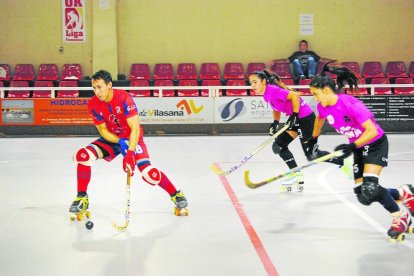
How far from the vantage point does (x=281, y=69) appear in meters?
14.9

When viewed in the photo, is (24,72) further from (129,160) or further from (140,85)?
(129,160)

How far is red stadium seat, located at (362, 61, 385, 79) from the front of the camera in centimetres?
1498

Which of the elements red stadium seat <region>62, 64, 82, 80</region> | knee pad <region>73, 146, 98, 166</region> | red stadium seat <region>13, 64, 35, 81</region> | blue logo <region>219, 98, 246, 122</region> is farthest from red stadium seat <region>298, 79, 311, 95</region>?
knee pad <region>73, 146, 98, 166</region>

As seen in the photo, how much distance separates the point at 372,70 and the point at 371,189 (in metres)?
11.5

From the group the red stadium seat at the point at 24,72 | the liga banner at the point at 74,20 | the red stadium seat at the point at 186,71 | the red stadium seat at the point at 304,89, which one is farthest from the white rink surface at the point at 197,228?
the liga banner at the point at 74,20

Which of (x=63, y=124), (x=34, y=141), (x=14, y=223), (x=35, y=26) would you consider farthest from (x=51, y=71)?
(x=14, y=223)

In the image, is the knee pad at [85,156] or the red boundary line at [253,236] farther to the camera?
the knee pad at [85,156]

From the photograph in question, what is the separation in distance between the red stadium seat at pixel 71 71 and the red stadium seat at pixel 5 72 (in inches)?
55.3

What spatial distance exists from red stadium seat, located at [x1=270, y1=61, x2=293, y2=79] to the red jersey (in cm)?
996

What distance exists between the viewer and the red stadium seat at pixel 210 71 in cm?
1484

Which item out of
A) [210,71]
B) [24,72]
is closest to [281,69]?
[210,71]

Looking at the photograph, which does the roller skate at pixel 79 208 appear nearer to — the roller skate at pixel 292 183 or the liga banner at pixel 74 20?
the roller skate at pixel 292 183

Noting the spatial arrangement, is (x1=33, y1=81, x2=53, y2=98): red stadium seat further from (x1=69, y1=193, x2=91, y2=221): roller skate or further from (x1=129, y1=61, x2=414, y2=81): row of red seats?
(x1=69, y1=193, x2=91, y2=221): roller skate

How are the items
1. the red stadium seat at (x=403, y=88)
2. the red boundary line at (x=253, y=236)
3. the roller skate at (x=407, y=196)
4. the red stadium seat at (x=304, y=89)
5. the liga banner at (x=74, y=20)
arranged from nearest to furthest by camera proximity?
the red boundary line at (x=253, y=236) < the roller skate at (x=407, y=196) < the red stadium seat at (x=304, y=89) < the red stadium seat at (x=403, y=88) < the liga banner at (x=74, y=20)
